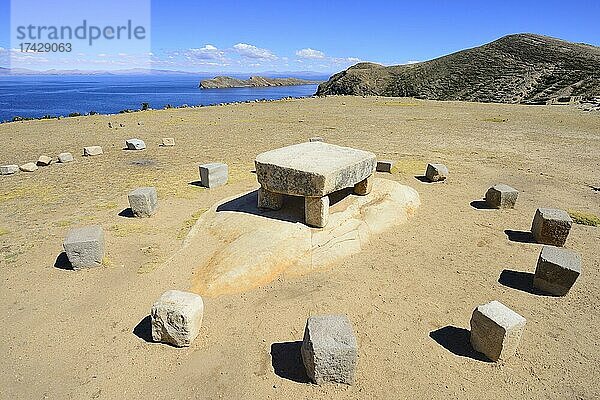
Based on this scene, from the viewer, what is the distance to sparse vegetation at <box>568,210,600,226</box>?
29.0ft

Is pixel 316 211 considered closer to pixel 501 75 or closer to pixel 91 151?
pixel 91 151

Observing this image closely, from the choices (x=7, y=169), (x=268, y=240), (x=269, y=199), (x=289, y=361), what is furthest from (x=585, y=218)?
(x=7, y=169)

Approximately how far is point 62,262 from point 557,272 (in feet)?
28.9

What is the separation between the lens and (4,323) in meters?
5.71

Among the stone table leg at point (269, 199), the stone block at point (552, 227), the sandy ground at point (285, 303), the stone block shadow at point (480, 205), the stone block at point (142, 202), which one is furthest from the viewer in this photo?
the stone block shadow at point (480, 205)

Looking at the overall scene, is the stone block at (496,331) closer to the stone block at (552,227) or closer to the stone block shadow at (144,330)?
the stone block at (552,227)

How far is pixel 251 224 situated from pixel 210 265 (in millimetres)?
1137

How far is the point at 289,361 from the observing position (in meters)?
4.97

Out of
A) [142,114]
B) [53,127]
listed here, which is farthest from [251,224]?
[142,114]

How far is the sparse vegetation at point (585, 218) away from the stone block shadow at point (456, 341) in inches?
218

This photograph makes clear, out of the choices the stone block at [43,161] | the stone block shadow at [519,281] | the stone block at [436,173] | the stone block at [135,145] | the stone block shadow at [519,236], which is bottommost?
the stone block shadow at [519,281]

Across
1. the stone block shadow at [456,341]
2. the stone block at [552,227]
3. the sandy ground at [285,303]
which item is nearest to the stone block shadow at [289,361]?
the sandy ground at [285,303]

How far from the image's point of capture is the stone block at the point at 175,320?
201 inches

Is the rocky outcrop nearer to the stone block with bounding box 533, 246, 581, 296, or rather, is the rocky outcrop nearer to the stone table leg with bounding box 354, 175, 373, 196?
the stone table leg with bounding box 354, 175, 373, 196
